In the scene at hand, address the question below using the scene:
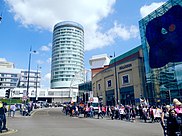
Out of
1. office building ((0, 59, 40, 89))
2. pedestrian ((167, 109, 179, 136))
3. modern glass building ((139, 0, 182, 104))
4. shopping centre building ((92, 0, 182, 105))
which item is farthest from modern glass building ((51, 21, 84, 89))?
pedestrian ((167, 109, 179, 136))

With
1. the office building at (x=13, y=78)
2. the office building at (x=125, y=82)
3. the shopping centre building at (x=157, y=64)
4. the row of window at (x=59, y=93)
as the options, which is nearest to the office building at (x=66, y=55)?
the row of window at (x=59, y=93)

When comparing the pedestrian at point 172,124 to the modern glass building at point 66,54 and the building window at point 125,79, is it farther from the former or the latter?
the modern glass building at point 66,54

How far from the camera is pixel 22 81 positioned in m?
128

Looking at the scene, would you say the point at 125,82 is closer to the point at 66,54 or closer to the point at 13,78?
→ the point at 13,78

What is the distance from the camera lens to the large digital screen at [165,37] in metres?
35.3

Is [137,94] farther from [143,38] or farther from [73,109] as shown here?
[73,109]

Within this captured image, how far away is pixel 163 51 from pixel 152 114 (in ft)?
73.6

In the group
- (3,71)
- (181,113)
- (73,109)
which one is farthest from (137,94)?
(3,71)

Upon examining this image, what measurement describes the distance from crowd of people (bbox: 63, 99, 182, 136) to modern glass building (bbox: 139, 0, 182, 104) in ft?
43.8

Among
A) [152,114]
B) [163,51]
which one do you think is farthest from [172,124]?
[163,51]

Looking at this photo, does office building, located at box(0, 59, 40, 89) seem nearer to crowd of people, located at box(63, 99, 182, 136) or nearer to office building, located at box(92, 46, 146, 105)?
office building, located at box(92, 46, 146, 105)

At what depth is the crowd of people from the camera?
21.5 ft

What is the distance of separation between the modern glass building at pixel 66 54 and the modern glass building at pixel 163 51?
96039 millimetres

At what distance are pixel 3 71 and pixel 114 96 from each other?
9025 cm
